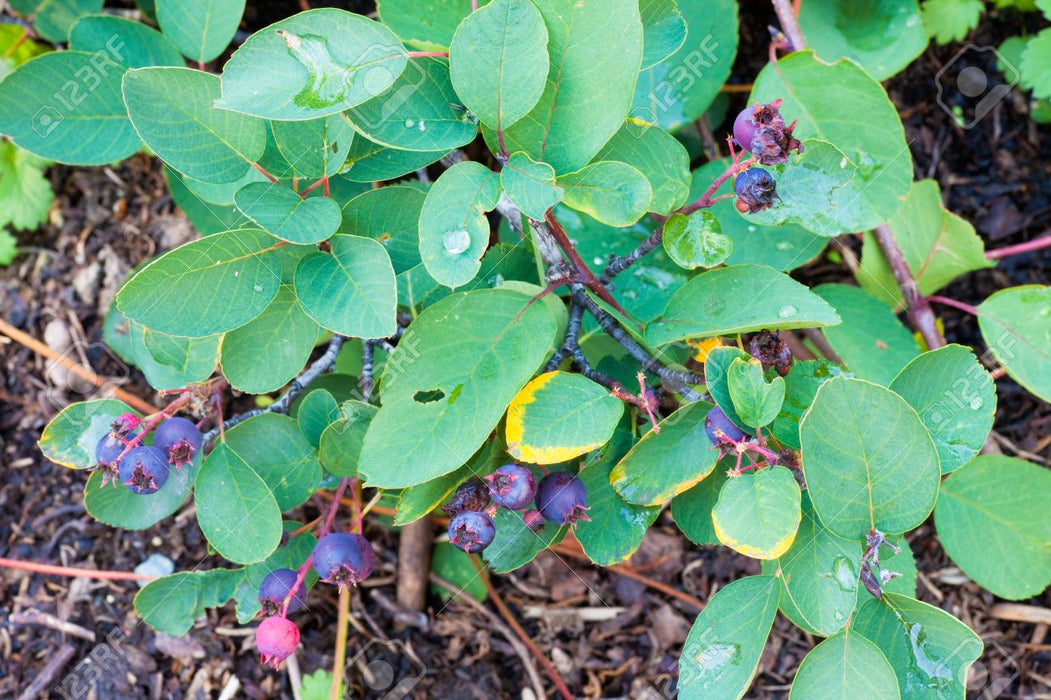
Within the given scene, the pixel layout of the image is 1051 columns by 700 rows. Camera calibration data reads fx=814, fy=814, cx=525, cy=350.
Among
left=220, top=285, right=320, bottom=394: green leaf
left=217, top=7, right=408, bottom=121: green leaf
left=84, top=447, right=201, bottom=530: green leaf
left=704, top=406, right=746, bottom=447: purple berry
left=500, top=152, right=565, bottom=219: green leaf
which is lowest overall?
left=84, top=447, right=201, bottom=530: green leaf

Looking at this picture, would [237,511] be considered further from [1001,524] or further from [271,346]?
[1001,524]

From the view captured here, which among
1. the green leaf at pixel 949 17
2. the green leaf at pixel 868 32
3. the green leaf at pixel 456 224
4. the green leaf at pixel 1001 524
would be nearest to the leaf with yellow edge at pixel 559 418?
the green leaf at pixel 456 224

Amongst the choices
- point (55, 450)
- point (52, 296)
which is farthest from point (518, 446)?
point (52, 296)

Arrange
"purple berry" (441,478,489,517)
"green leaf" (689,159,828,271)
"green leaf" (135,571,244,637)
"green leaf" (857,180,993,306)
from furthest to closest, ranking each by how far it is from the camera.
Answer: "green leaf" (857,180,993,306) → "green leaf" (689,159,828,271) → "green leaf" (135,571,244,637) → "purple berry" (441,478,489,517)

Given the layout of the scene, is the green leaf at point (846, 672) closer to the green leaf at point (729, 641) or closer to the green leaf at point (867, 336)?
the green leaf at point (729, 641)

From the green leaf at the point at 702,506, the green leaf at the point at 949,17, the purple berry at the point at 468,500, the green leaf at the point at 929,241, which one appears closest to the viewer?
the purple berry at the point at 468,500

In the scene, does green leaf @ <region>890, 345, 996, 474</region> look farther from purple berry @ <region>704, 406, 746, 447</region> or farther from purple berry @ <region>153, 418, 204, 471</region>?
purple berry @ <region>153, 418, 204, 471</region>

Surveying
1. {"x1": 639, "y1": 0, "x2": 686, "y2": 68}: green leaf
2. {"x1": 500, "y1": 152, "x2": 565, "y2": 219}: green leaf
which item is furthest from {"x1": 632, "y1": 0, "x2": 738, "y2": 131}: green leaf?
{"x1": 500, "y1": 152, "x2": 565, "y2": 219}: green leaf
